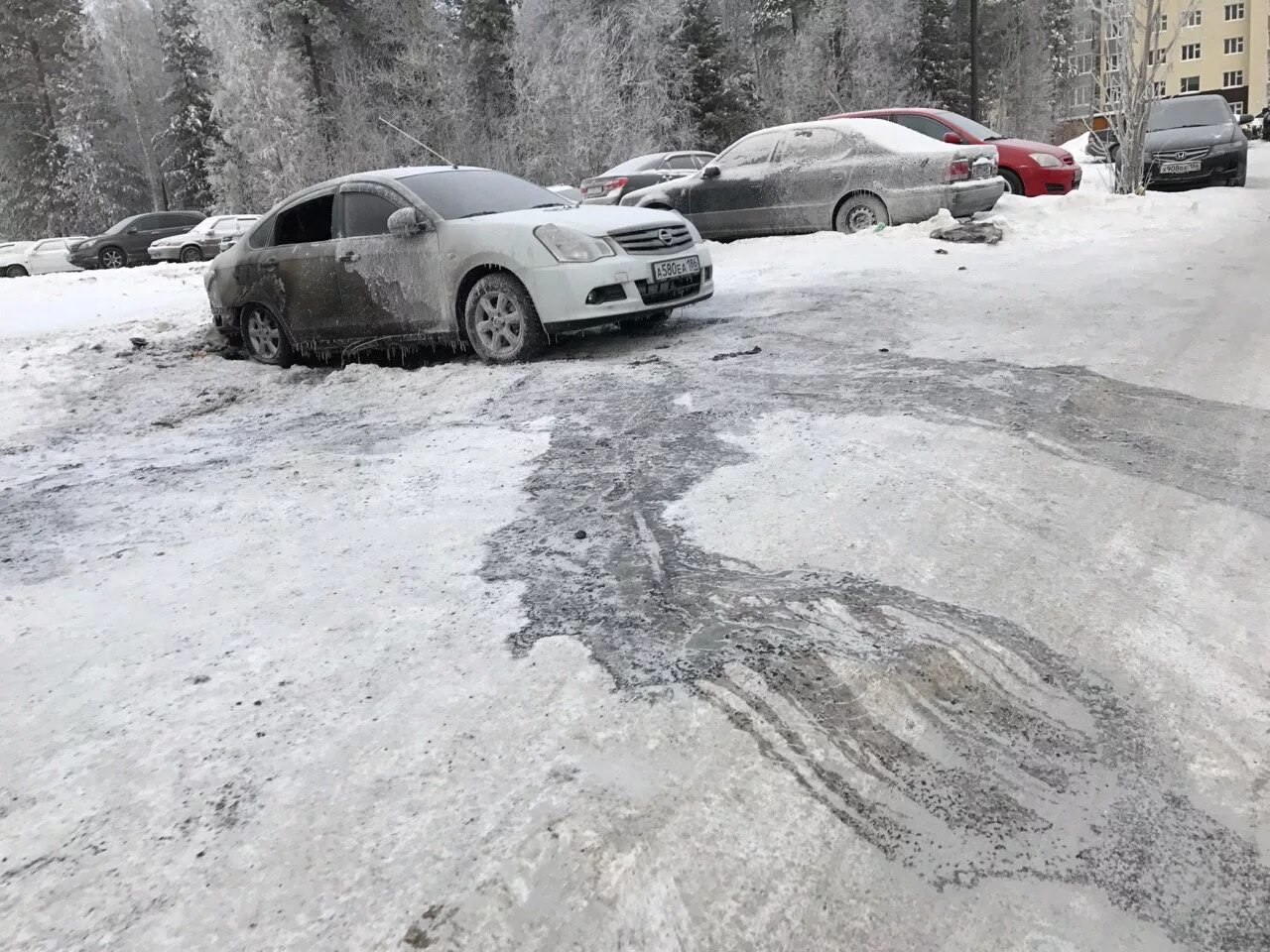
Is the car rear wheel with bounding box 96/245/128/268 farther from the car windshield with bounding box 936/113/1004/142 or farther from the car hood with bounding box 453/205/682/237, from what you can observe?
the car hood with bounding box 453/205/682/237

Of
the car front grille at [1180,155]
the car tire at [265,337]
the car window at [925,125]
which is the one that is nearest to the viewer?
the car tire at [265,337]

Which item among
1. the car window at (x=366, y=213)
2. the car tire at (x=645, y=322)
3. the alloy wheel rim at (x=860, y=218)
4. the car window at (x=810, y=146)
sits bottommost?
the car tire at (x=645, y=322)

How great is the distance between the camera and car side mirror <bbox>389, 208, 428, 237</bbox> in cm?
734

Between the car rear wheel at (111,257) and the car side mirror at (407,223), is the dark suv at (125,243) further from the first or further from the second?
the car side mirror at (407,223)

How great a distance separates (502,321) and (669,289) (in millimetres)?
1245

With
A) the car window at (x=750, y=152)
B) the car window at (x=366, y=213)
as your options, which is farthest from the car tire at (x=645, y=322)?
the car window at (x=750, y=152)

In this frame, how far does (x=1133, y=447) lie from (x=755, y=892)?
3287 mm

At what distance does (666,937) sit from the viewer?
1829 mm

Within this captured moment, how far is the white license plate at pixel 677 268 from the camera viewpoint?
7.27 meters

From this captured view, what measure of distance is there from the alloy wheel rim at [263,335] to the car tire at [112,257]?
21.6 metres

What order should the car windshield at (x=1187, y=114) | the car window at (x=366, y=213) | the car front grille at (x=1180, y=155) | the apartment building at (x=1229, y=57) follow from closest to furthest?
the car window at (x=366, y=213) → the car front grille at (x=1180, y=155) → the car windshield at (x=1187, y=114) → the apartment building at (x=1229, y=57)

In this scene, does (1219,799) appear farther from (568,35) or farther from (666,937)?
(568,35)

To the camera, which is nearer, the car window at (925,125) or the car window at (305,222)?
the car window at (305,222)

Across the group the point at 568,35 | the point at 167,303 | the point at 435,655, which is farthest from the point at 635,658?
the point at 568,35
